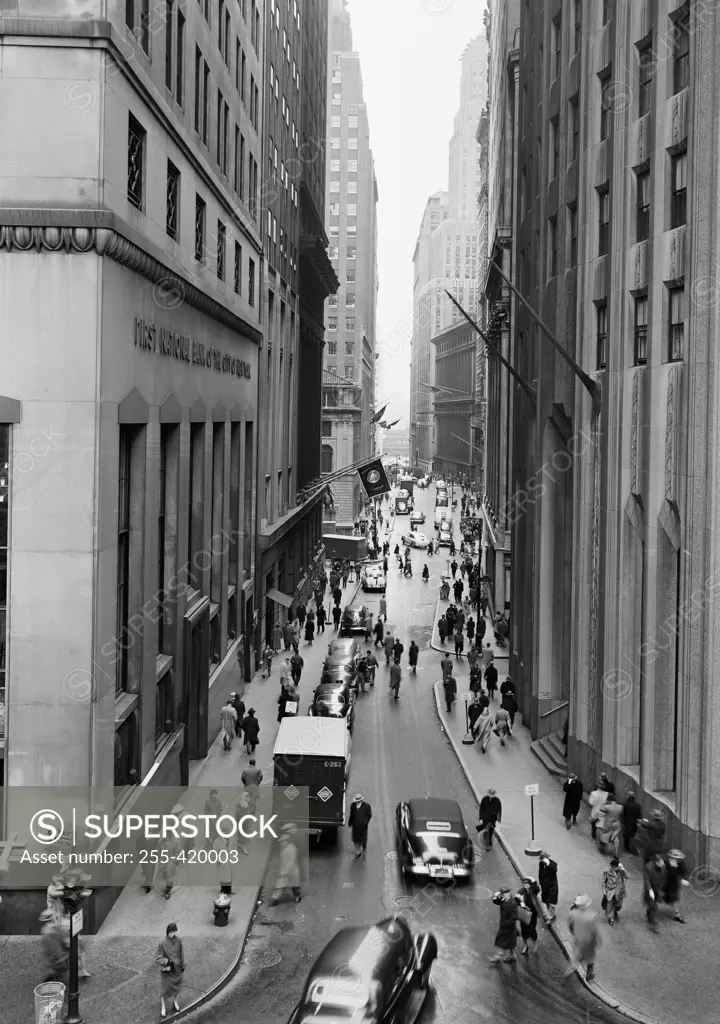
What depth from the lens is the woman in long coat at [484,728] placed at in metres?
30.4

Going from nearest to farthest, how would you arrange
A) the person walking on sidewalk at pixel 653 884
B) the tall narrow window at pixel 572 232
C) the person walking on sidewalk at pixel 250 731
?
1. the person walking on sidewalk at pixel 653 884
2. the person walking on sidewalk at pixel 250 731
3. the tall narrow window at pixel 572 232

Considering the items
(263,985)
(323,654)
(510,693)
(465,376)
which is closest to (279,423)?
(323,654)

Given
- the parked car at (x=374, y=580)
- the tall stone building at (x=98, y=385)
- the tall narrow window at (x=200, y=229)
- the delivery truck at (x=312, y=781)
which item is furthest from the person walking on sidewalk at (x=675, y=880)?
the parked car at (x=374, y=580)

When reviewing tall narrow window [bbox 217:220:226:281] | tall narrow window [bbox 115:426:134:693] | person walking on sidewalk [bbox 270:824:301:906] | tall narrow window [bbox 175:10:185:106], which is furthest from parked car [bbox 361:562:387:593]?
person walking on sidewalk [bbox 270:824:301:906]

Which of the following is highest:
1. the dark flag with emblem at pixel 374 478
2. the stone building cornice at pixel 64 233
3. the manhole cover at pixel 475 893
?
the stone building cornice at pixel 64 233

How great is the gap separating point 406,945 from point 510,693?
19.9m

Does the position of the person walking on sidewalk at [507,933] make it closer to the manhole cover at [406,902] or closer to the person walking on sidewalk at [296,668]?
the manhole cover at [406,902]

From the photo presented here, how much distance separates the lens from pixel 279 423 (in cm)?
5009

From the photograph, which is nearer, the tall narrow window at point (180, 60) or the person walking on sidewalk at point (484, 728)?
the tall narrow window at point (180, 60)

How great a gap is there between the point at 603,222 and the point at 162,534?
42.8 ft

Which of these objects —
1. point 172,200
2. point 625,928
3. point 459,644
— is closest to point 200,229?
point 172,200

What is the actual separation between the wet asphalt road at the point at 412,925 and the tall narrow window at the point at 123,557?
4993 mm

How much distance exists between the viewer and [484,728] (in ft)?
100

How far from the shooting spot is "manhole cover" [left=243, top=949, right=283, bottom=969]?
16.5 metres
